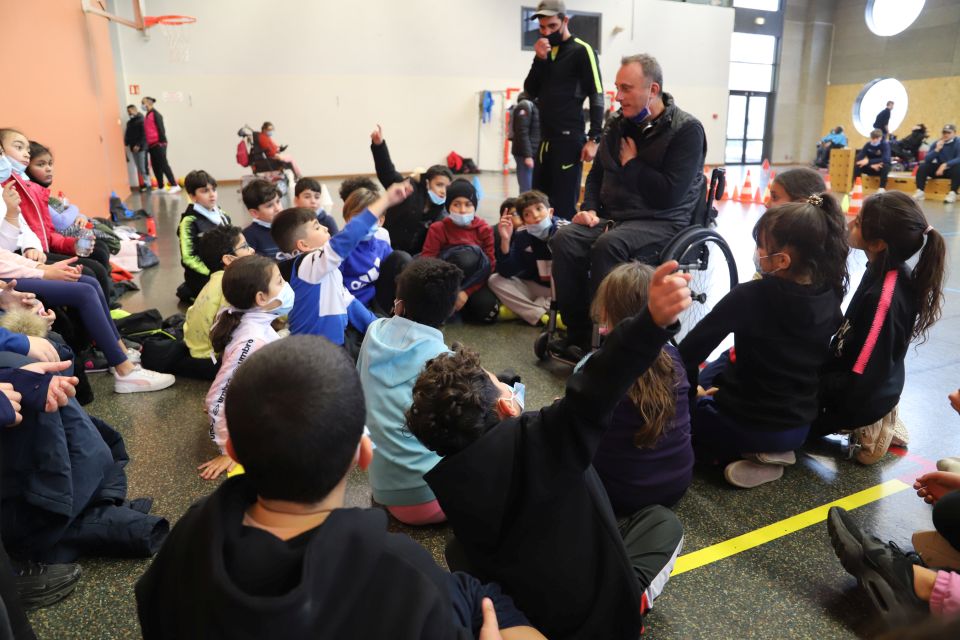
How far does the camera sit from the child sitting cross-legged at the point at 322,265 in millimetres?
2223

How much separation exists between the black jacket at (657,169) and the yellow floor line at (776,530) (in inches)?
59.2

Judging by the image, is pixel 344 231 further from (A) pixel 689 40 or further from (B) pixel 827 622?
(A) pixel 689 40

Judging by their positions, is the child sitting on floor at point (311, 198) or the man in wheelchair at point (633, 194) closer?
the man in wheelchair at point (633, 194)

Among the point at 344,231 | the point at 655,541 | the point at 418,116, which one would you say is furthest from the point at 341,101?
the point at 655,541

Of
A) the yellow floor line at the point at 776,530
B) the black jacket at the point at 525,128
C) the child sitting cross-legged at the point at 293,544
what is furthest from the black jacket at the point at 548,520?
the black jacket at the point at 525,128

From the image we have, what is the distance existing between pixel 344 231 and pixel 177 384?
1436 mm

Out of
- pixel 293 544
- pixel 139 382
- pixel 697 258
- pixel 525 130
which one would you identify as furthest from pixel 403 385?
pixel 525 130

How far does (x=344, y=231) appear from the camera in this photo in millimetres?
2252

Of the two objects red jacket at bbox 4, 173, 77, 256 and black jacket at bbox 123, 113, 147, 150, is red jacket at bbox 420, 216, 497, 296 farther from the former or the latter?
black jacket at bbox 123, 113, 147, 150

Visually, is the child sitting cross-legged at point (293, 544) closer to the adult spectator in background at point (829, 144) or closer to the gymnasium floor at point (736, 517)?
the gymnasium floor at point (736, 517)

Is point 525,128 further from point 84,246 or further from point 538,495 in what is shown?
point 538,495

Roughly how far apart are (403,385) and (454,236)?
2156 mm

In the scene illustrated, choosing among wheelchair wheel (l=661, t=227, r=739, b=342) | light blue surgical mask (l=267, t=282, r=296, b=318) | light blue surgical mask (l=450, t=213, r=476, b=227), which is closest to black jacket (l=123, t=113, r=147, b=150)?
light blue surgical mask (l=450, t=213, r=476, b=227)

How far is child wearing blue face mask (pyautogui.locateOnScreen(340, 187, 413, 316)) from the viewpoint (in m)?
3.53
